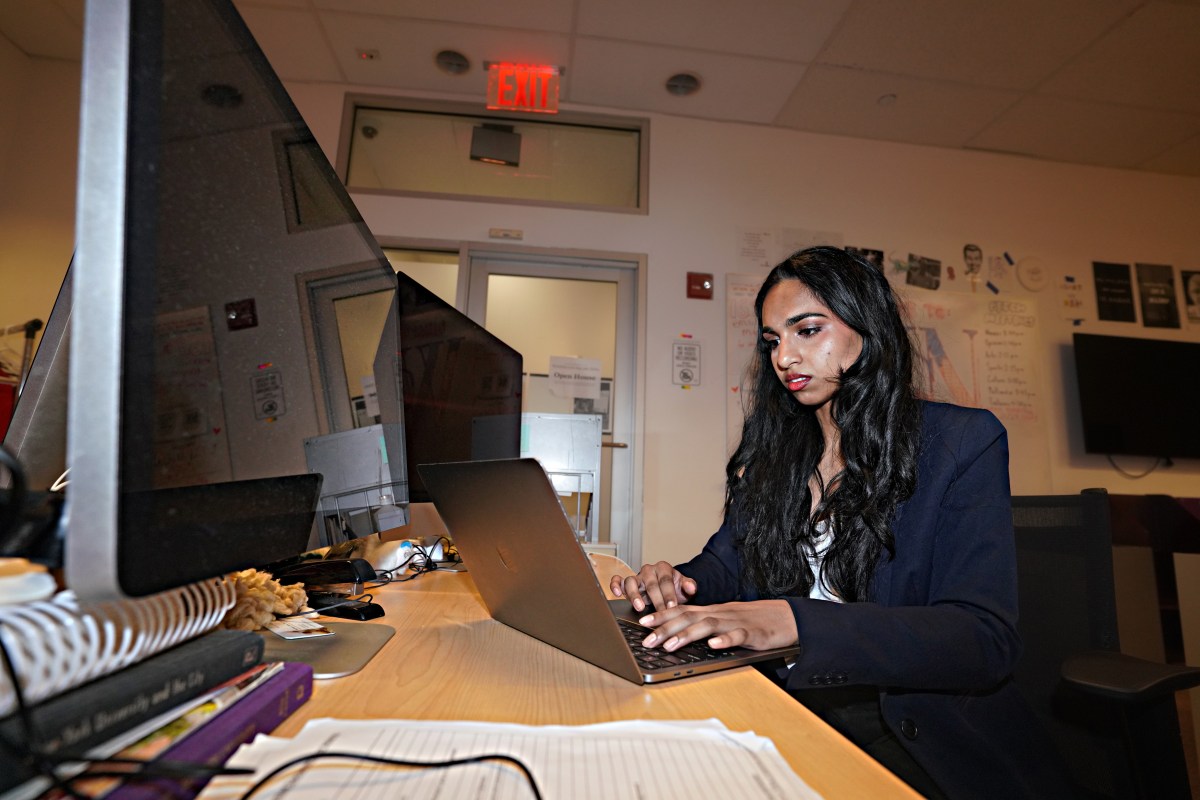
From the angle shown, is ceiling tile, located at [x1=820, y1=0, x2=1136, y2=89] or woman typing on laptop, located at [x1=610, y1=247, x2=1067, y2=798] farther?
ceiling tile, located at [x1=820, y1=0, x2=1136, y2=89]

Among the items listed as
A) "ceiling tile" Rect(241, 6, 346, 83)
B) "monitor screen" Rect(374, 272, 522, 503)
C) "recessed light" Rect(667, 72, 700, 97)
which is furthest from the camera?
"recessed light" Rect(667, 72, 700, 97)

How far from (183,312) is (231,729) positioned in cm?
24

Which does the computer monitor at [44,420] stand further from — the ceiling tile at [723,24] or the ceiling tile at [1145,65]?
the ceiling tile at [1145,65]

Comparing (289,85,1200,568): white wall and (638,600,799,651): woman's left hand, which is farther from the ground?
(289,85,1200,568): white wall

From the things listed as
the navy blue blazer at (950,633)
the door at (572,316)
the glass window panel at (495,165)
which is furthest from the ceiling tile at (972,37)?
the navy blue blazer at (950,633)

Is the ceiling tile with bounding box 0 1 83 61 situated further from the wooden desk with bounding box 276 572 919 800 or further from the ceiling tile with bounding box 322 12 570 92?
the wooden desk with bounding box 276 572 919 800

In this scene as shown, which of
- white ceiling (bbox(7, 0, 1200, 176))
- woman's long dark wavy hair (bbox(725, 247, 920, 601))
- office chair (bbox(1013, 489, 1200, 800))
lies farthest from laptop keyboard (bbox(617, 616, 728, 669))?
white ceiling (bbox(7, 0, 1200, 176))

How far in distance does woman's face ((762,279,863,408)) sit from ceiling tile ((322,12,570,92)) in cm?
195

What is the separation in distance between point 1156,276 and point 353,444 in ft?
13.5

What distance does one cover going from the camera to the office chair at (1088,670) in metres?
0.77

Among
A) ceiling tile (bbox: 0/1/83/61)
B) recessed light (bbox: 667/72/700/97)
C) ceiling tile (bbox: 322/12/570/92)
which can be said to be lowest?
recessed light (bbox: 667/72/700/97)

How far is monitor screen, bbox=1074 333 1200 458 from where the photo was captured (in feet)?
9.35

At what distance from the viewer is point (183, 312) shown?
13.6 inches

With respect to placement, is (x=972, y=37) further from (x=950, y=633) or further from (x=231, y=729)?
(x=231, y=729)
